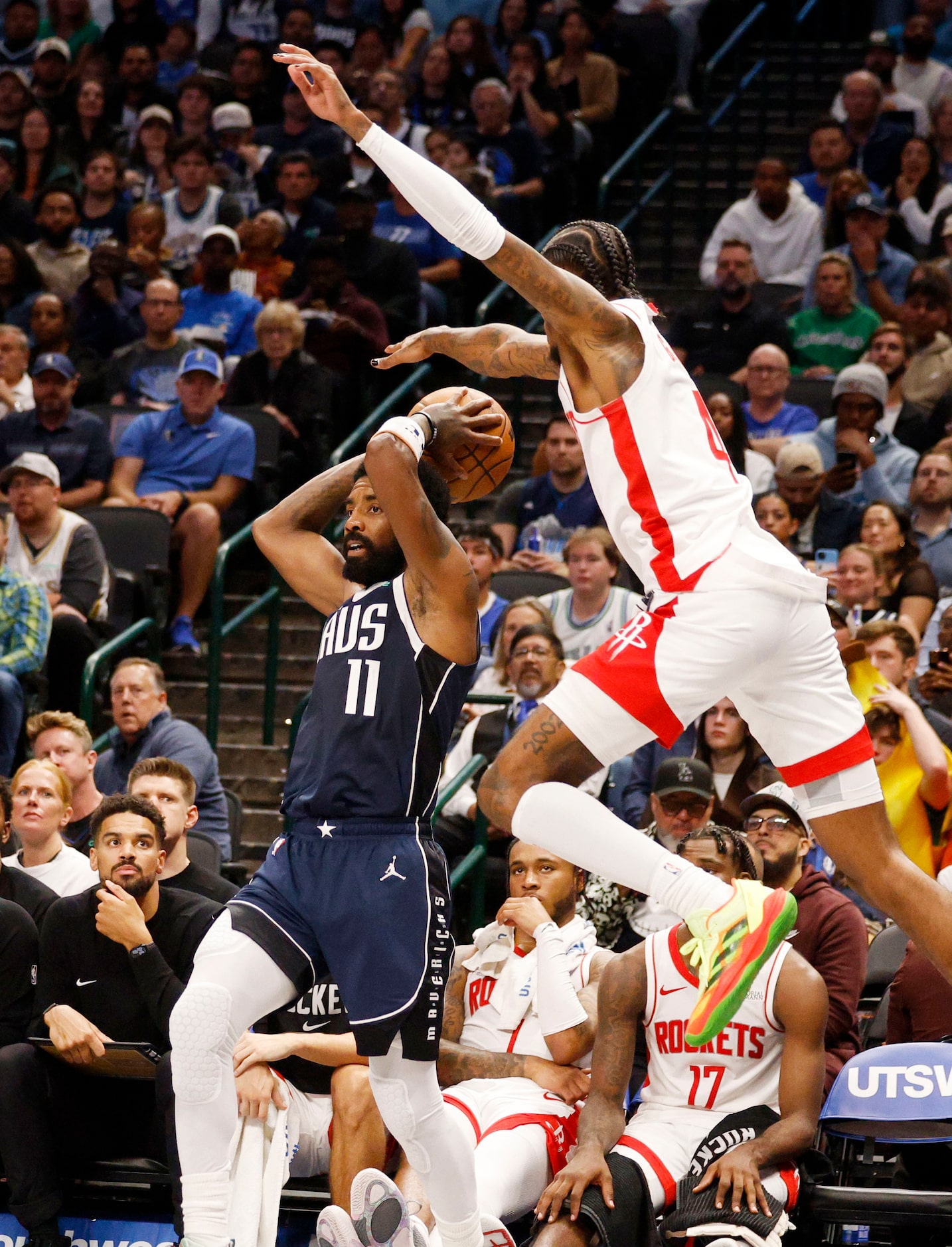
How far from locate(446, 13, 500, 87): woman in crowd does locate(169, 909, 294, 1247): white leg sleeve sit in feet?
33.9

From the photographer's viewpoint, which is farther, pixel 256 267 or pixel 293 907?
pixel 256 267

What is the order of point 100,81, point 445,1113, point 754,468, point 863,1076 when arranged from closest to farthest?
point 445,1113 < point 863,1076 < point 754,468 < point 100,81

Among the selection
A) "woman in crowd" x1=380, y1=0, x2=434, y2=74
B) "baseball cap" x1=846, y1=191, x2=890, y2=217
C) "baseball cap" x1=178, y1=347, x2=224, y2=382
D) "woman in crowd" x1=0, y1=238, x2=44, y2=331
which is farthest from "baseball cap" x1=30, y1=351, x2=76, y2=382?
"baseball cap" x1=846, y1=191, x2=890, y2=217

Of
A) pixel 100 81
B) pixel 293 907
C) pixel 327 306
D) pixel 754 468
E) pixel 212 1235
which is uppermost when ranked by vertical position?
pixel 100 81

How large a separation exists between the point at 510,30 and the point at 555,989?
9.85 meters

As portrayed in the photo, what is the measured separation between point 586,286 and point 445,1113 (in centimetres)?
211

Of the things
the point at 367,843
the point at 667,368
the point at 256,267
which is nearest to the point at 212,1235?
the point at 367,843

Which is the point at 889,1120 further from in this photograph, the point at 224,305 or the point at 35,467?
the point at 224,305

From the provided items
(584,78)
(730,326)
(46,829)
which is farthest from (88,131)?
(46,829)

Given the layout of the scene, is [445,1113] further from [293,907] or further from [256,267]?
[256,267]

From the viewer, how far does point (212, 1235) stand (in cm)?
475

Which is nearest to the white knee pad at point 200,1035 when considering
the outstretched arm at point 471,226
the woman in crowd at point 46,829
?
the outstretched arm at point 471,226

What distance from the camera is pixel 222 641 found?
393 inches

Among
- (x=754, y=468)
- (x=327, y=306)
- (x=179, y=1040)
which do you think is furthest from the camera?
(x=327, y=306)
